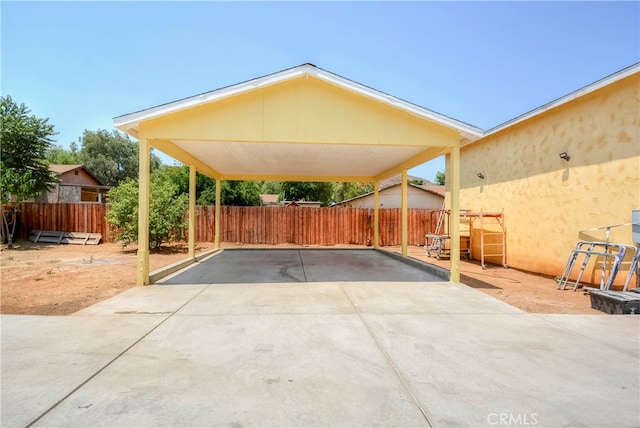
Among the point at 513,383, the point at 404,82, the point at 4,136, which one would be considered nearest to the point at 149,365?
the point at 513,383

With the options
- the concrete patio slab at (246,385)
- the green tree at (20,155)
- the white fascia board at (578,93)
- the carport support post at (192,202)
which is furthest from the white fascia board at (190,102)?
the green tree at (20,155)

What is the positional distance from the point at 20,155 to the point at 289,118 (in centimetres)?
1383

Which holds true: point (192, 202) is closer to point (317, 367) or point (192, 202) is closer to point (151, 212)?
point (151, 212)

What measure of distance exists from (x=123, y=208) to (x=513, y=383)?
13510 mm

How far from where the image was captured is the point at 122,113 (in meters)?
6.19

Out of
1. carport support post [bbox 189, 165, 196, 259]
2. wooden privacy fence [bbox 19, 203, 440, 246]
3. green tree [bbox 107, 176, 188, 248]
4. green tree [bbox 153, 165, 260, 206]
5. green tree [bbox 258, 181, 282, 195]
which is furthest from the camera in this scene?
green tree [bbox 258, 181, 282, 195]

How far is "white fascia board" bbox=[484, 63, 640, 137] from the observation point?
591 centimetres

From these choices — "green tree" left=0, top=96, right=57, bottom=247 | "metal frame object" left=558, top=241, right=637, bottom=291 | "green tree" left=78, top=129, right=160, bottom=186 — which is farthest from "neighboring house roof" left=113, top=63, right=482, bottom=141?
"green tree" left=78, top=129, right=160, bottom=186

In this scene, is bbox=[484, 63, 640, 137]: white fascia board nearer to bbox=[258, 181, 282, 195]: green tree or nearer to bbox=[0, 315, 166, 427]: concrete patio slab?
bbox=[0, 315, 166, 427]: concrete patio slab

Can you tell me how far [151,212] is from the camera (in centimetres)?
1256

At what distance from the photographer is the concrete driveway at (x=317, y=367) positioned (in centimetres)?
229

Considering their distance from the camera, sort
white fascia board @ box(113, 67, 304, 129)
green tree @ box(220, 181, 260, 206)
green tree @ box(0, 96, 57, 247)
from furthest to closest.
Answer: green tree @ box(220, 181, 260, 206) < green tree @ box(0, 96, 57, 247) < white fascia board @ box(113, 67, 304, 129)

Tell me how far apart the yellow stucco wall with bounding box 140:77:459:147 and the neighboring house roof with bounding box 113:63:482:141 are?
19 cm

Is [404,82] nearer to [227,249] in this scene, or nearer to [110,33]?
[110,33]
